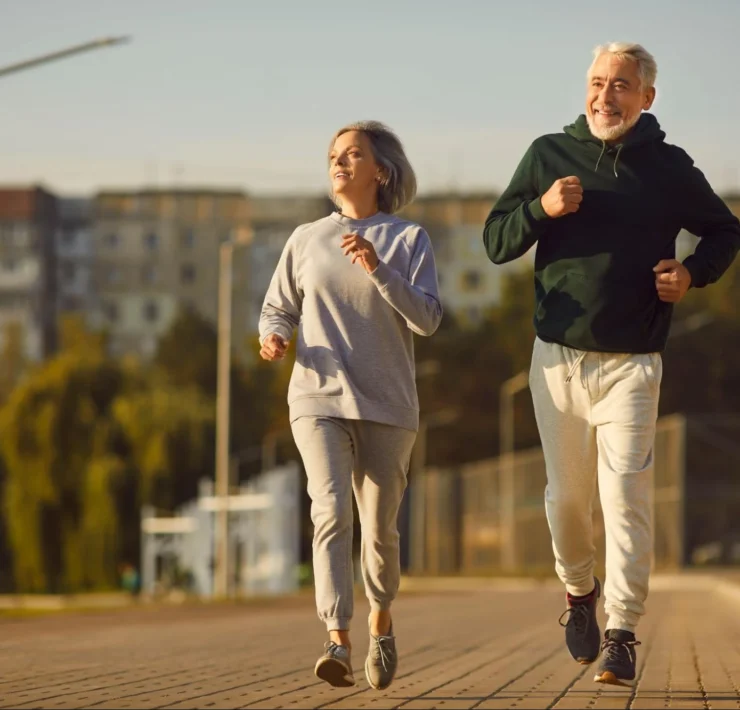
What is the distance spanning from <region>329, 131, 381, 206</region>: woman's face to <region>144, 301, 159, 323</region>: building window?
12748cm

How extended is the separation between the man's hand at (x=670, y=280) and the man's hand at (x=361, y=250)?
1.13 meters

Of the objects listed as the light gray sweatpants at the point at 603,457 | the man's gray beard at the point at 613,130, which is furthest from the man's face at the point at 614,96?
the light gray sweatpants at the point at 603,457

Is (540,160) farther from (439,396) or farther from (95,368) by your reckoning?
(439,396)

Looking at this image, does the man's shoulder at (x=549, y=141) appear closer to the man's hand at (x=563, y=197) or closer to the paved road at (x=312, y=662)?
the man's hand at (x=563, y=197)

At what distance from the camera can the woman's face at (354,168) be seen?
803 centimetres

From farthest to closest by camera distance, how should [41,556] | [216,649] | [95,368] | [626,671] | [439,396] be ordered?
[439,396] < [95,368] < [41,556] < [216,649] < [626,671]

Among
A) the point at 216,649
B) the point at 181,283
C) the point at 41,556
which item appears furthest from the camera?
the point at 181,283

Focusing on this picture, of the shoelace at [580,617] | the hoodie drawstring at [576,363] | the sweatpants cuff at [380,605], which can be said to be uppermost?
the hoodie drawstring at [576,363]

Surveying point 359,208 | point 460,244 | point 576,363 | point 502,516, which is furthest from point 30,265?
point 576,363

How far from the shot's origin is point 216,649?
467 inches

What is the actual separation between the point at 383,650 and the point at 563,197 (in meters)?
1.89

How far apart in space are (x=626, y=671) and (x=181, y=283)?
420 ft

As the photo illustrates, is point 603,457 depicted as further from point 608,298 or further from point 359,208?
point 359,208

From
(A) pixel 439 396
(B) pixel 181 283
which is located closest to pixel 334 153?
(A) pixel 439 396
